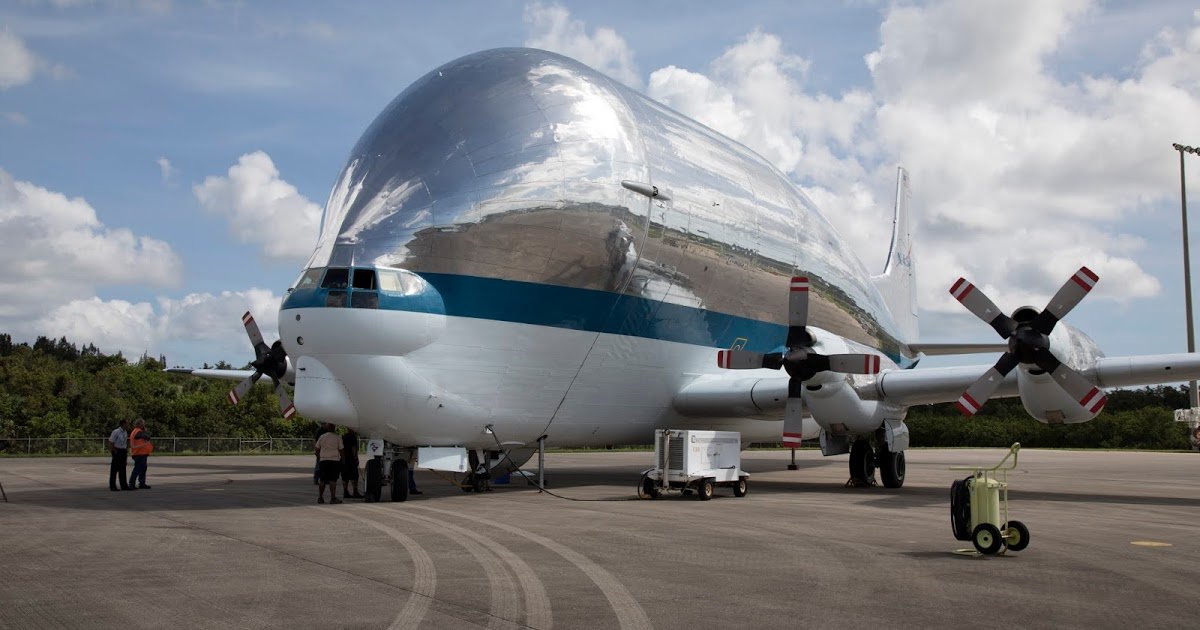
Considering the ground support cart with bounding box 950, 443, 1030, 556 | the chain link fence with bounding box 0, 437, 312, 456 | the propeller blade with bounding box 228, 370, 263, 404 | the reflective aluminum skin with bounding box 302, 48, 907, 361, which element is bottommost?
the chain link fence with bounding box 0, 437, 312, 456

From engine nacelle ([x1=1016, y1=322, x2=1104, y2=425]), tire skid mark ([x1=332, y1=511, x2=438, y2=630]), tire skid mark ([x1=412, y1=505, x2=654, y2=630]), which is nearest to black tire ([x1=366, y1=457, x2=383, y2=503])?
tire skid mark ([x1=332, y1=511, x2=438, y2=630])

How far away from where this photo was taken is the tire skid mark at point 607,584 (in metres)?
7.00

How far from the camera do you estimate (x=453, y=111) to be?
17.8 meters

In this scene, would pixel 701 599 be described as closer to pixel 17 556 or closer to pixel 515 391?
pixel 17 556

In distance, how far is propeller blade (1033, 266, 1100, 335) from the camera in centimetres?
1700

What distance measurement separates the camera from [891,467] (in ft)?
71.3

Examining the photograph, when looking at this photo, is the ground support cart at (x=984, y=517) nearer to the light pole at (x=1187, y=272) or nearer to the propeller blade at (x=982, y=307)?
the propeller blade at (x=982, y=307)

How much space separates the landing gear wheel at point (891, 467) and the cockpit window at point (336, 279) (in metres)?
12.4

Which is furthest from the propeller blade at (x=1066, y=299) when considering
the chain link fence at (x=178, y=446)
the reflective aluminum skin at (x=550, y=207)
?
the chain link fence at (x=178, y=446)

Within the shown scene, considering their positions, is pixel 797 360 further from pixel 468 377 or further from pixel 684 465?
pixel 468 377

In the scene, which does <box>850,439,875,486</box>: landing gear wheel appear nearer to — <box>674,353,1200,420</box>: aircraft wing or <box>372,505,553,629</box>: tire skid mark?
<box>674,353,1200,420</box>: aircraft wing

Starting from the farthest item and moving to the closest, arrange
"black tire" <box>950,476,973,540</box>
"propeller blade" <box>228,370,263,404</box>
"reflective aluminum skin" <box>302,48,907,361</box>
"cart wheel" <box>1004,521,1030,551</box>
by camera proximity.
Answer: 1. "propeller blade" <box>228,370,263,404</box>
2. "reflective aluminum skin" <box>302,48,907,361</box>
3. "black tire" <box>950,476,973,540</box>
4. "cart wheel" <box>1004,521,1030,551</box>

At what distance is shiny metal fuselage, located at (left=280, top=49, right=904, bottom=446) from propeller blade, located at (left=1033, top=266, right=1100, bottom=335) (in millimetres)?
6850

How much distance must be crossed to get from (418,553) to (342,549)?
0.96 metres
